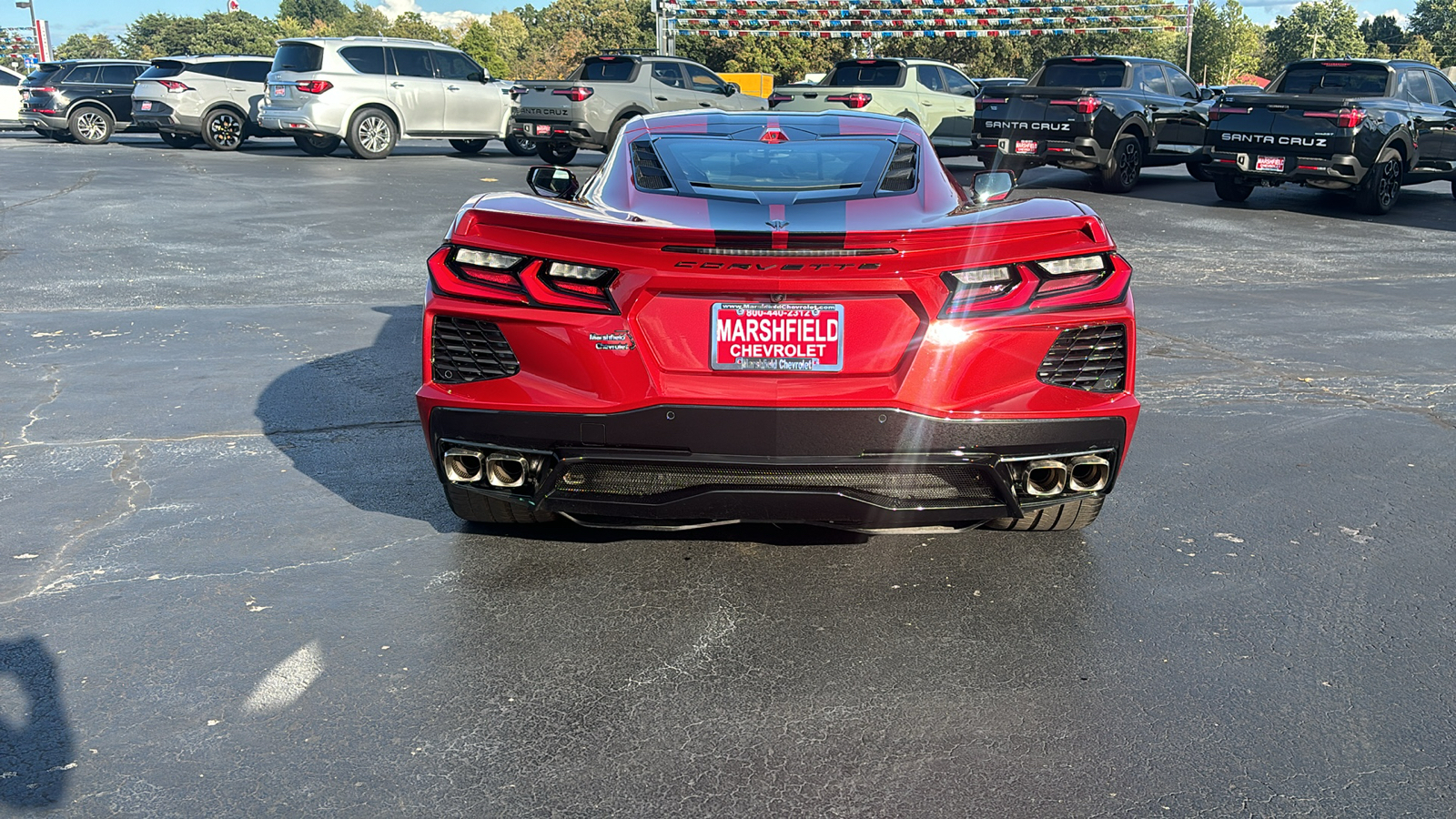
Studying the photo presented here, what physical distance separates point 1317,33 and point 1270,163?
A: 118 meters

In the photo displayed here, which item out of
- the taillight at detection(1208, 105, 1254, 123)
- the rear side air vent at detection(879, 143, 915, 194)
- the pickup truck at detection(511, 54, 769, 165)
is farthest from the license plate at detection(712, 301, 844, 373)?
the pickup truck at detection(511, 54, 769, 165)

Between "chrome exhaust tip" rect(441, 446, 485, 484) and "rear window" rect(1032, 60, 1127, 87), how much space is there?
15.4 m

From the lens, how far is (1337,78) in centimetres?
1566

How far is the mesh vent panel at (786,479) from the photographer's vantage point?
3613 millimetres

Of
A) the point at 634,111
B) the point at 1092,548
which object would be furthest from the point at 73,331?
the point at 634,111

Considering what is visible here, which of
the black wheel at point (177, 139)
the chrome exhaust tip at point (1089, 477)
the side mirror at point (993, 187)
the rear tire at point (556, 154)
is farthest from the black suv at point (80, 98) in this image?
the chrome exhaust tip at point (1089, 477)

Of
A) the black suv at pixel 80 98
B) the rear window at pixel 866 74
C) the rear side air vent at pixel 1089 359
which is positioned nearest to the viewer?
the rear side air vent at pixel 1089 359

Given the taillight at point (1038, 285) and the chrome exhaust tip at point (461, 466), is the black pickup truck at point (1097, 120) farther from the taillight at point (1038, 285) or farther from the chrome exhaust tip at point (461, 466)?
A: the chrome exhaust tip at point (461, 466)

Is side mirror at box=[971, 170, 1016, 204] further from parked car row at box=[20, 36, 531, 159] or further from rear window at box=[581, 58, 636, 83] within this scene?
parked car row at box=[20, 36, 531, 159]

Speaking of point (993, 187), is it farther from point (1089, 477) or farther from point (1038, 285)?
point (1089, 477)

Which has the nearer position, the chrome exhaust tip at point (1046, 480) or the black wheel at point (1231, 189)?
the chrome exhaust tip at point (1046, 480)

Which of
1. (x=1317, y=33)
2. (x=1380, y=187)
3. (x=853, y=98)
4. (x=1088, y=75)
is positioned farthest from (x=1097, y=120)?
(x=1317, y=33)

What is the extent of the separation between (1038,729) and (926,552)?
4.29 feet

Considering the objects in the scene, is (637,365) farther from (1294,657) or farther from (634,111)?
(634,111)
